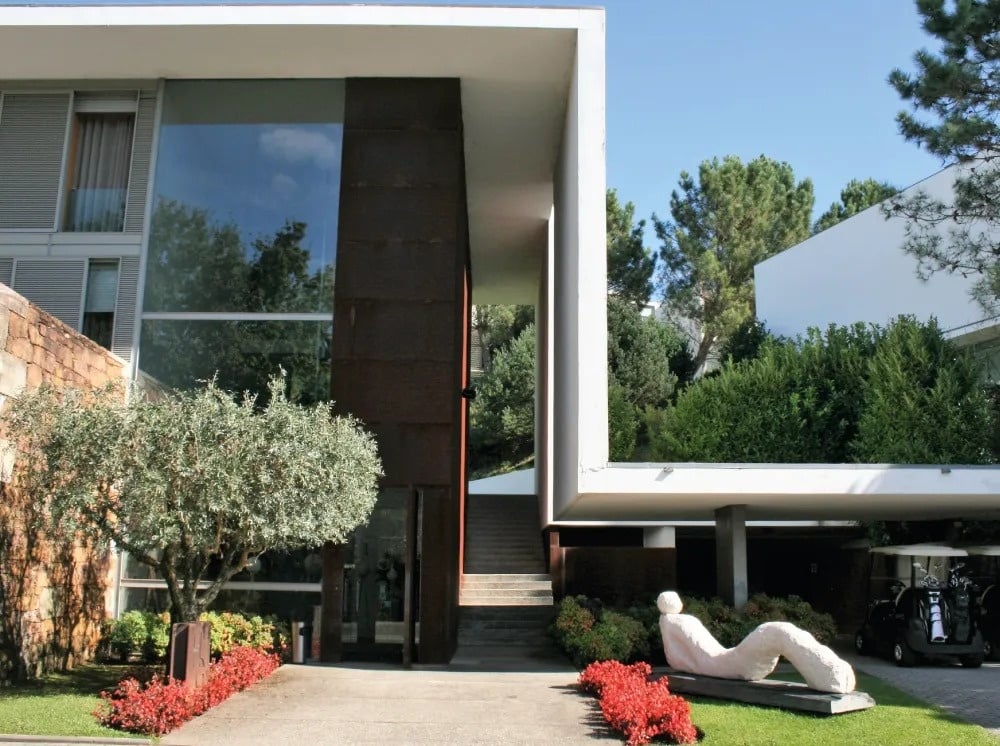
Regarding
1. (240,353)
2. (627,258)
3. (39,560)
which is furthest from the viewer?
(627,258)

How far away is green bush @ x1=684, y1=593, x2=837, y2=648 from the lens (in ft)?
41.4

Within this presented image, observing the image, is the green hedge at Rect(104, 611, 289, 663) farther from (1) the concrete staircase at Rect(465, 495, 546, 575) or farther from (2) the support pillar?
(1) the concrete staircase at Rect(465, 495, 546, 575)

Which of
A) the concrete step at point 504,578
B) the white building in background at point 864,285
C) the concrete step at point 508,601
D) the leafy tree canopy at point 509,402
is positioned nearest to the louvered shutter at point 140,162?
the concrete step at point 508,601

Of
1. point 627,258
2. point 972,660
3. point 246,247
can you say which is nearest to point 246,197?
point 246,247

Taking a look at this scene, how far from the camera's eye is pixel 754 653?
9.26m

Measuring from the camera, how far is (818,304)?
93.8 feet

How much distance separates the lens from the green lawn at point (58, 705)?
315 inches

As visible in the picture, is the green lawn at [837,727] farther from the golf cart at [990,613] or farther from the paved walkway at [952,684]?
the golf cart at [990,613]

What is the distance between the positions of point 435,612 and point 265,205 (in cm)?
644

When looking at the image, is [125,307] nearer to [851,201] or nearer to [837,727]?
[837,727]

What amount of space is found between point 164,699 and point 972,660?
10388 mm

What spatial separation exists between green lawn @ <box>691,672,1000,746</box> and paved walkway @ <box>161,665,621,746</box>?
100cm

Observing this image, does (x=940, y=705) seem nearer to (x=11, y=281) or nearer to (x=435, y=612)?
(x=435, y=612)

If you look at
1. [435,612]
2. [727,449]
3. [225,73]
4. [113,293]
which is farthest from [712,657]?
[727,449]
